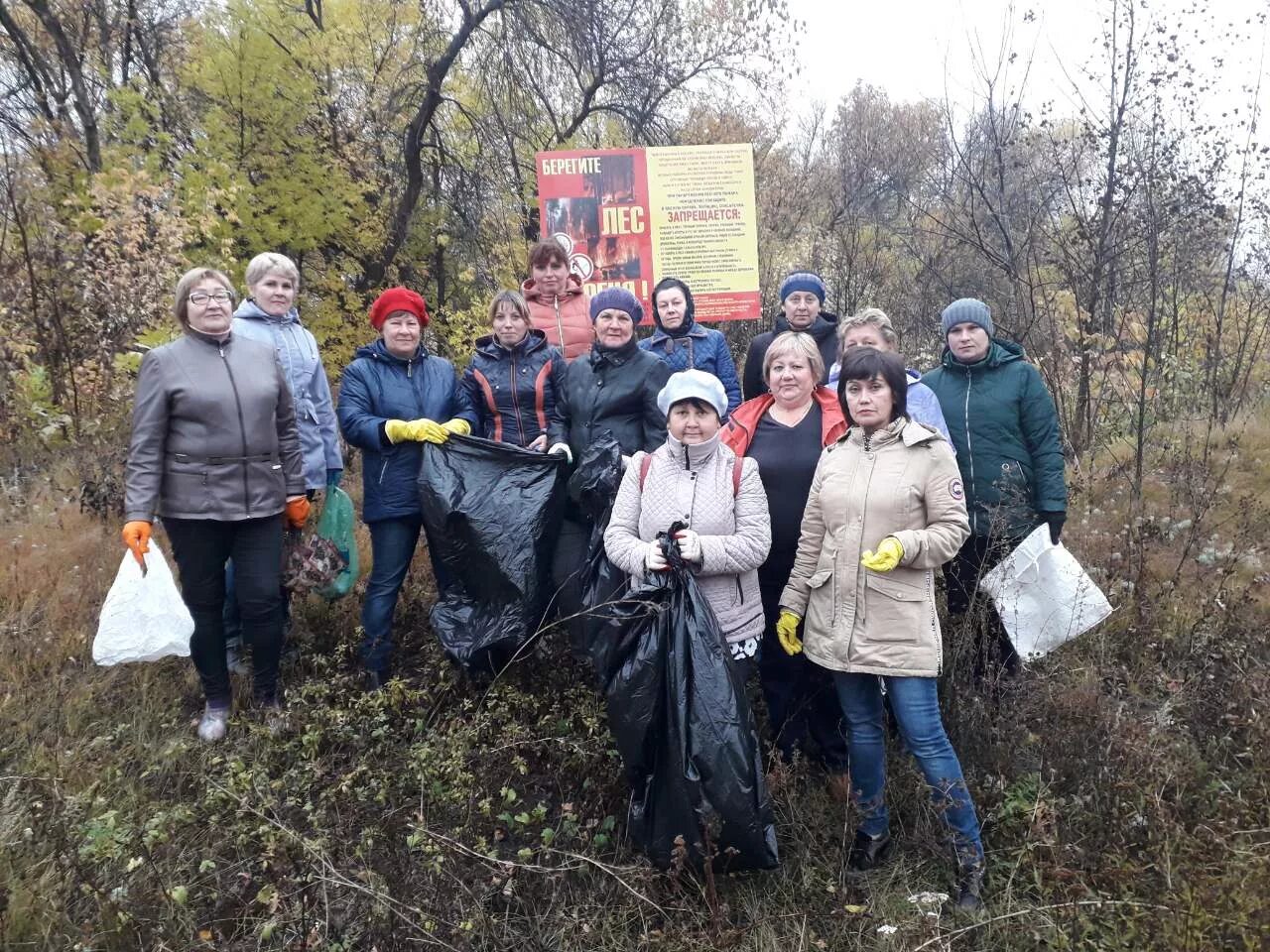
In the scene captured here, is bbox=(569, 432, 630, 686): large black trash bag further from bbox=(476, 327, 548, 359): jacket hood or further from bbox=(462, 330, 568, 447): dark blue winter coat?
bbox=(476, 327, 548, 359): jacket hood

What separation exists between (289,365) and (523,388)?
3.27 ft

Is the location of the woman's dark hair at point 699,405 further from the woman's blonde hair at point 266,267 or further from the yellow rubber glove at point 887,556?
the woman's blonde hair at point 266,267

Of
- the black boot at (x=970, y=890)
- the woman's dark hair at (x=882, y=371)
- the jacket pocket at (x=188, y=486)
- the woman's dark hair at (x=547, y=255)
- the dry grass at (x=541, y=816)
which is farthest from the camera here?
the woman's dark hair at (x=547, y=255)

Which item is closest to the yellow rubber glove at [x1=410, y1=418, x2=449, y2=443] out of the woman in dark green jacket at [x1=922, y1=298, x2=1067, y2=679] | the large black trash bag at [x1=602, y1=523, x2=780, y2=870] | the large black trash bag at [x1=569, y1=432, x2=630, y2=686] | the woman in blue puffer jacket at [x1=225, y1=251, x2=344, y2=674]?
the woman in blue puffer jacket at [x1=225, y1=251, x2=344, y2=674]

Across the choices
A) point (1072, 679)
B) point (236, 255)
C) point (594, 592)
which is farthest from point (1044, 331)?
point (236, 255)

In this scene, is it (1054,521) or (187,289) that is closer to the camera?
(187,289)

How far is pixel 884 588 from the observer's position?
7.20 feet

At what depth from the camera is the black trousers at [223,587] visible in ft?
9.12

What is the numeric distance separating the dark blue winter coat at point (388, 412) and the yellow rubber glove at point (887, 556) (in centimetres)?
195

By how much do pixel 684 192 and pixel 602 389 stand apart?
350 cm

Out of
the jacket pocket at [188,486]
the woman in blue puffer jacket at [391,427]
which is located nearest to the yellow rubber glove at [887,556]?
the woman in blue puffer jacket at [391,427]

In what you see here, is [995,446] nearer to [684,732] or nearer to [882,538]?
[882,538]

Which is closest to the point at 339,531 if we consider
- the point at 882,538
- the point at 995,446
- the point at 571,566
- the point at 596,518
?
the point at 571,566

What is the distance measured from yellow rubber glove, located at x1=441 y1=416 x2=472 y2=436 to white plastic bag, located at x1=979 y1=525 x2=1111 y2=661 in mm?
2192
